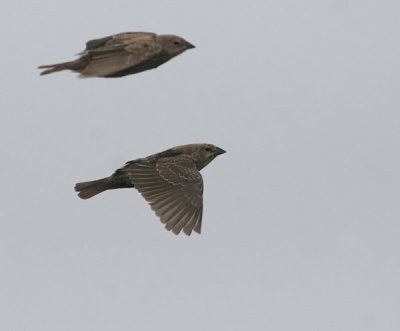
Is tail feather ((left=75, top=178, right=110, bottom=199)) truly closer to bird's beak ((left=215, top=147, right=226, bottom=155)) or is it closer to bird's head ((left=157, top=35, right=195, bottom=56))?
bird's beak ((left=215, top=147, right=226, bottom=155))

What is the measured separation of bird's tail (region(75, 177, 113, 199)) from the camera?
17.3 meters

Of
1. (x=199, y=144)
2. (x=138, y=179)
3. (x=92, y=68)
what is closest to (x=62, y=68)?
(x=92, y=68)

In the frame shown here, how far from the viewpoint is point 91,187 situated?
56.9 feet

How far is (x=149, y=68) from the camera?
601 inches

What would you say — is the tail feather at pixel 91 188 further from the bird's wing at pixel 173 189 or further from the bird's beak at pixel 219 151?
the bird's beak at pixel 219 151

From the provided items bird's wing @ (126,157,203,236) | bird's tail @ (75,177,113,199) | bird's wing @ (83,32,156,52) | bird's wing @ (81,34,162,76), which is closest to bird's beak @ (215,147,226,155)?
bird's wing @ (126,157,203,236)

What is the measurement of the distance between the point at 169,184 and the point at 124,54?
2.41 metres

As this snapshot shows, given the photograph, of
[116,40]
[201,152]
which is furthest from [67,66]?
[201,152]

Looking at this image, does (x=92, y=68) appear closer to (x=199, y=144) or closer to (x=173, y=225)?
(x=173, y=225)

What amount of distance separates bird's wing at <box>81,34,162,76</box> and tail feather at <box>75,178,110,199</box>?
7.32ft

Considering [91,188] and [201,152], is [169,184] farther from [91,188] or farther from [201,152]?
[201,152]

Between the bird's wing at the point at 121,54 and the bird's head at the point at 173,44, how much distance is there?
0.38 ft

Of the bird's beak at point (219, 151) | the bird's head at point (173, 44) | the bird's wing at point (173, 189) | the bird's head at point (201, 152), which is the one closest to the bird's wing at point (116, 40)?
the bird's head at point (173, 44)

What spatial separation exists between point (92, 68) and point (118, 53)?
34cm
